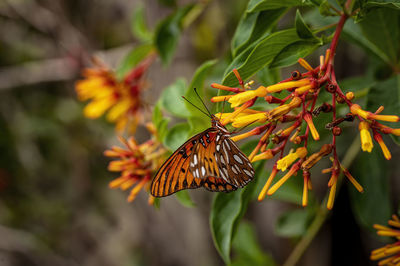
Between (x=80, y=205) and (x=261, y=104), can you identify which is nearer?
(x=261, y=104)

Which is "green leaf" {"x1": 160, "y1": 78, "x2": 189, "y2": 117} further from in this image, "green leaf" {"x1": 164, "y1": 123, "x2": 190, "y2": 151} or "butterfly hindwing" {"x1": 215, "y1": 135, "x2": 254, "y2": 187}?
"butterfly hindwing" {"x1": 215, "y1": 135, "x2": 254, "y2": 187}

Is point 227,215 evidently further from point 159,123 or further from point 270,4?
point 270,4

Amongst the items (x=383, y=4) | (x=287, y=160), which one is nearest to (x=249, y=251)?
(x=287, y=160)

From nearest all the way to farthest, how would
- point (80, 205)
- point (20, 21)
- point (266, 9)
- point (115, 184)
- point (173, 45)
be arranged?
1. point (266, 9)
2. point (115, 184)
3. point (173, 45)
4. point (20, 21)
5. point (80, 205)

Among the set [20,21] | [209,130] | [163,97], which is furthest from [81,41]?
[209,130]

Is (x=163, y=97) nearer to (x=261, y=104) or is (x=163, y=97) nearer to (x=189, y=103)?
(x=189, y=103)
